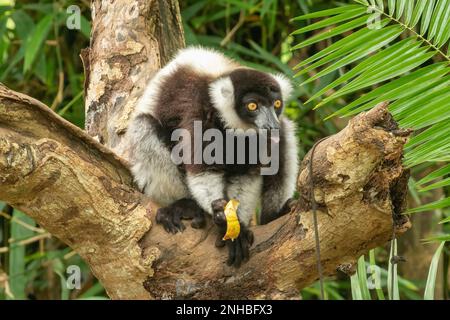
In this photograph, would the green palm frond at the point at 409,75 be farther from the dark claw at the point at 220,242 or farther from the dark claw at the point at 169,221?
the dark claw at the point at 169,221

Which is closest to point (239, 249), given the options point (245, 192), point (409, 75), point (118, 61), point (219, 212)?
point (219, 212)

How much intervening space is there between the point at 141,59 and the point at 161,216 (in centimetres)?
153

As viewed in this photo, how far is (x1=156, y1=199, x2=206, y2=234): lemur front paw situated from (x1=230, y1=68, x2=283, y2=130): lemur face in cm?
67

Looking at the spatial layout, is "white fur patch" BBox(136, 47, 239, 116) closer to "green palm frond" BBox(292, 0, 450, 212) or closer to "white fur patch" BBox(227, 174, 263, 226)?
"white fur patch" BBox(227, 174, 263, 226)

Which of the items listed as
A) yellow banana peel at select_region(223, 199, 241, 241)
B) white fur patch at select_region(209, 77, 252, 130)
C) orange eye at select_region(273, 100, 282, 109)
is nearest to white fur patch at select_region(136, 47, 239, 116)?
white fur patch at select_region(209, 77, 252, 130)

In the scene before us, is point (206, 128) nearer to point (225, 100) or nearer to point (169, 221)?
point (225, 100)

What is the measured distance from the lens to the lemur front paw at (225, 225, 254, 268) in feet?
11.8

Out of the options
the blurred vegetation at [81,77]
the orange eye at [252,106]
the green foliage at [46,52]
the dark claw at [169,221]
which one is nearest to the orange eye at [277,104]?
the orange eye at [252,106]

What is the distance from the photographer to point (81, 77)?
7.29 meters

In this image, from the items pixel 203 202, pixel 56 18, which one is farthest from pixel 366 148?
pixel 56 18

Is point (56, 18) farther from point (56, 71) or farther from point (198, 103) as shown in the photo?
point (198, 103)

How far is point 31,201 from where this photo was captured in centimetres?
344

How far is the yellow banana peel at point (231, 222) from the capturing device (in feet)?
11.9

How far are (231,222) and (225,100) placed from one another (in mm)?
913
